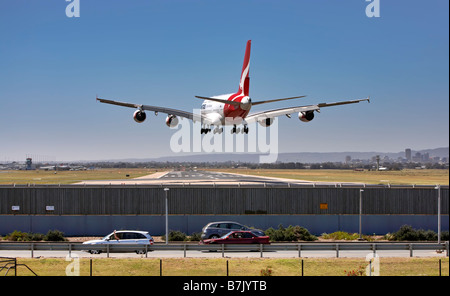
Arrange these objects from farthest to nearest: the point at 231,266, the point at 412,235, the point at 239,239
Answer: the point at 412,235, the point at 239,239, the point at 231,266

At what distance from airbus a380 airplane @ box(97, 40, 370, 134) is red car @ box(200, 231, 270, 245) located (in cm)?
2172

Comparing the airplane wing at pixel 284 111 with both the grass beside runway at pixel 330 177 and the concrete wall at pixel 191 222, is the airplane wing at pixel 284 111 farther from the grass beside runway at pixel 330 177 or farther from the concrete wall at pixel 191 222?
the grass beside runway at pixel 330 177

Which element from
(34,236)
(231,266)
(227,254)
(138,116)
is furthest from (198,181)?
(231,266)

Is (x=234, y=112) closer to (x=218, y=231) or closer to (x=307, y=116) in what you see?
(x=307, y=116)

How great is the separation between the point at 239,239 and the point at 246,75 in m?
34.3

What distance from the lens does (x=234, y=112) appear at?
2544 inches

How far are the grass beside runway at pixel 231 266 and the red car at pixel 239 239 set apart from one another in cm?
516

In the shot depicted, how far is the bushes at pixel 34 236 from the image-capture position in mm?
51594

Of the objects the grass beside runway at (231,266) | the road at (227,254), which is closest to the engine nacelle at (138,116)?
the road at (227,254)

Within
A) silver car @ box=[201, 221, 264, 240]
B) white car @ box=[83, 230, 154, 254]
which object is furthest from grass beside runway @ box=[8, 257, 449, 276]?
silver car @ box=[201, 221, 264, 240]

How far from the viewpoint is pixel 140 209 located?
56.5 metres

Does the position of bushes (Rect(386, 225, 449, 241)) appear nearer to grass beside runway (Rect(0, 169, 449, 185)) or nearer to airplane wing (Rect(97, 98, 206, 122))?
grass beside runway (Rect(0, 169, 449, 185))
